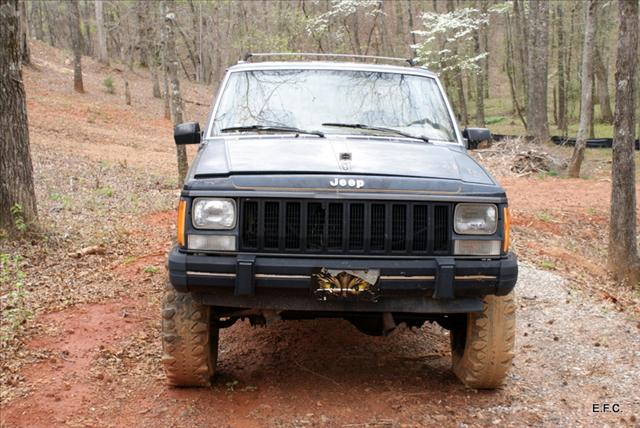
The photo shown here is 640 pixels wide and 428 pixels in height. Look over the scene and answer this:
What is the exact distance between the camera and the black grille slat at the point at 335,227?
12.3 feet

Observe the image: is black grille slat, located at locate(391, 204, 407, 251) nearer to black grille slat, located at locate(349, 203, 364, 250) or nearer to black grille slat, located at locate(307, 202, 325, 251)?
black grille slat, located at locate(349, 203, 364, 250)

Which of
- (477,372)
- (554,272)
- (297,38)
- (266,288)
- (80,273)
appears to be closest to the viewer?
(266,288)

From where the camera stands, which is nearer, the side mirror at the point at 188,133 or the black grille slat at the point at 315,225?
the black grille slat at the point at 315,225

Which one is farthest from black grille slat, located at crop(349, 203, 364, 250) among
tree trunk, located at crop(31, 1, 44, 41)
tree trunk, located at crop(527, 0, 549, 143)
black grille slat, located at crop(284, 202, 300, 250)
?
tree trunk, located at crop(31, 1, 44, 41)

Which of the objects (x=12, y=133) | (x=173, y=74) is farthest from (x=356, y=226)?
(x=173, y=74)

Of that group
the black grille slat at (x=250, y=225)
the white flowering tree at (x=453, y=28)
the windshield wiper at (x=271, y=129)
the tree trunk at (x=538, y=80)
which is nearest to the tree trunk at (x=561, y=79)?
the white flowering tree at (x=453, y=28)

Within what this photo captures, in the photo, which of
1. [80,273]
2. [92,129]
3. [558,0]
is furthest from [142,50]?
[80,273]

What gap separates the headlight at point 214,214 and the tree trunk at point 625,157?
274 inches

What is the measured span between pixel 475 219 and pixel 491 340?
89 cm

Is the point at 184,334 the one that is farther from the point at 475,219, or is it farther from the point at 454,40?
the point at 454,40

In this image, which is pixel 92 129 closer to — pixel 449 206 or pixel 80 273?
pixel 80 273

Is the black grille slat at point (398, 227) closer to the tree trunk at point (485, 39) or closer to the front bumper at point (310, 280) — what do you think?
the front bumper at point (310, 280)

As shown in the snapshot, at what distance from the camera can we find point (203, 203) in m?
3.79

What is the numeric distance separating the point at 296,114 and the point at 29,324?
2791mm
